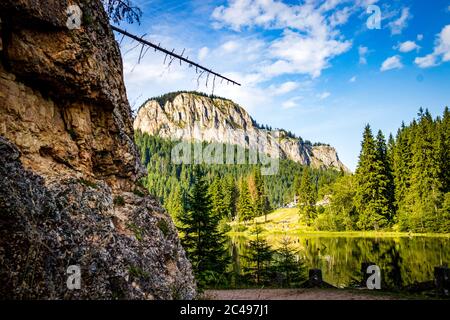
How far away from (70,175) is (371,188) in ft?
203

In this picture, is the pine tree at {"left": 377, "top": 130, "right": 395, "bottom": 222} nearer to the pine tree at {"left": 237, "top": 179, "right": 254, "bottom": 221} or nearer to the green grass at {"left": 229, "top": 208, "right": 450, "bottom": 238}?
the green grass at {"left": 229, "top": 208, "right": 450, "bottom": 238}

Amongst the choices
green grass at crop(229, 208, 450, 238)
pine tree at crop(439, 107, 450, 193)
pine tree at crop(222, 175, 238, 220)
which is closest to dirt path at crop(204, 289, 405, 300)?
green grass at crop(229, 208, 450, 238)

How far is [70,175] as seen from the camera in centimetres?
630

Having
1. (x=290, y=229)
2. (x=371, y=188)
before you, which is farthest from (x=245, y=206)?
(x=371, y=188)

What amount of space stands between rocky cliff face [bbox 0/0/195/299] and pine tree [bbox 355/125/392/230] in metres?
57.4

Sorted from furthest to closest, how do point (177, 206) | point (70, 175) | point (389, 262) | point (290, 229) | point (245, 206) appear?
point (177, 206), point (245, 206), point (290, 229), point (389, 262), point (70, 175)

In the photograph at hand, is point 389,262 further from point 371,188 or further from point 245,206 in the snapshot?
point 245,206

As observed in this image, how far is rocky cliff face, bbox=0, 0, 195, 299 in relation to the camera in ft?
15.0

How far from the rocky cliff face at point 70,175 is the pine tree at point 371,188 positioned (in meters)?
57.4

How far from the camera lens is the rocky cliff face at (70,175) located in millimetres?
4559

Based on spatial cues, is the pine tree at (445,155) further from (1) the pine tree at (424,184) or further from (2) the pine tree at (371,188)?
(2) the pine tree at (371,188)

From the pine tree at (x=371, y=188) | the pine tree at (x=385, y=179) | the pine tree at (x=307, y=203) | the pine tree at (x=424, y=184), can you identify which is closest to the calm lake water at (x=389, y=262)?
the pine tree at (x=424, y=184)
